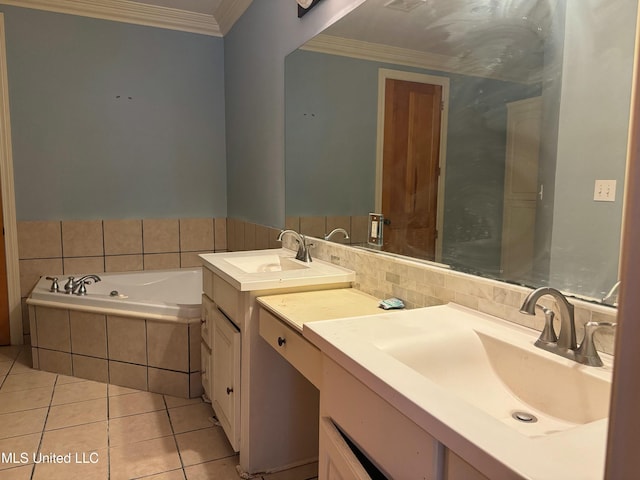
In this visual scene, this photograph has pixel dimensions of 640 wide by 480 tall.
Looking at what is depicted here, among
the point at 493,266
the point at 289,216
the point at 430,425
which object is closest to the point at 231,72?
the point at 289,216

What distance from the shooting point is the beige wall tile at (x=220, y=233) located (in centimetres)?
369

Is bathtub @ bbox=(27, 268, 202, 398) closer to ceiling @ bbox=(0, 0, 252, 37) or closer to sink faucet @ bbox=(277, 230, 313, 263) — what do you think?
sink faucet @ bbox=(277, 230, 313, 263)

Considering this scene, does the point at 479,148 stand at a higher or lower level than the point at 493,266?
higher

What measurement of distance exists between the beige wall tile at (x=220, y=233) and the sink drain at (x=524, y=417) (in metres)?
3.06

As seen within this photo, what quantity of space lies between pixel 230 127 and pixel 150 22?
958 mm

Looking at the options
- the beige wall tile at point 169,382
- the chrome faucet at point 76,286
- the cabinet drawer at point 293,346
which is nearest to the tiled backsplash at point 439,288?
the cabinet drawer at point 293,346

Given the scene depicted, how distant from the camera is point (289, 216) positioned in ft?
8.09

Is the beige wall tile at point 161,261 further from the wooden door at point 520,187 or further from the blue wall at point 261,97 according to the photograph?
the wooden door at point 520,187

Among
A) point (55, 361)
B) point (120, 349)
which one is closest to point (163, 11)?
point (120, 349)

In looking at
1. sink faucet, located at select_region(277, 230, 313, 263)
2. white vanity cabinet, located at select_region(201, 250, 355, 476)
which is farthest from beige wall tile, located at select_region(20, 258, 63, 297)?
sink faucet, located at select_region(277, 230, 313, 263)

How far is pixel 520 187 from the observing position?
46.9 inches

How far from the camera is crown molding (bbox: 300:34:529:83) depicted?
135cm

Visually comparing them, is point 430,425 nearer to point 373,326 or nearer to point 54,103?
point 373,326

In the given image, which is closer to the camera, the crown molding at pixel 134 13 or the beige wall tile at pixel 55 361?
the beige wall tile at pixel 55 361
